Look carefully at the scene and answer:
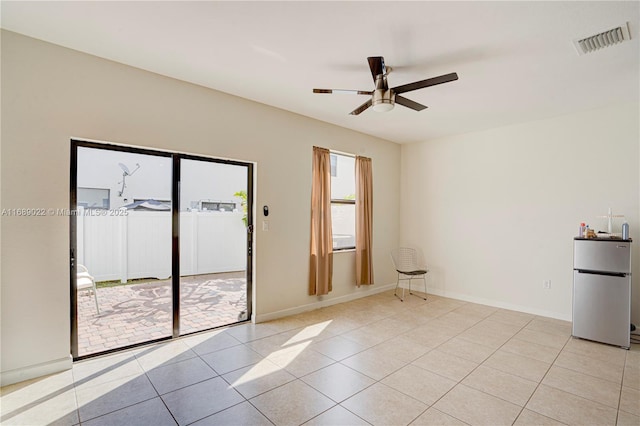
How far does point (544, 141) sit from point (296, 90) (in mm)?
3765

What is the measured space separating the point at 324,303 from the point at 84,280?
10.4 feet

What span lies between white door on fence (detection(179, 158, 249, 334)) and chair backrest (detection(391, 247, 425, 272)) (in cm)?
320

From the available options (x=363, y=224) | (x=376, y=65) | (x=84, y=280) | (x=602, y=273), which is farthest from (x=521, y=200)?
(x=84, y=280)

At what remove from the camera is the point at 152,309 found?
11.8 feet

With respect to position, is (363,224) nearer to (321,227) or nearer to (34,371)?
(321,227)

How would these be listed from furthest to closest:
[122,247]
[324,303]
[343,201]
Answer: [343,201] < [324,303] < [122,247]

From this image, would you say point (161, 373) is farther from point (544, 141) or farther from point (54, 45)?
point (544, 141)

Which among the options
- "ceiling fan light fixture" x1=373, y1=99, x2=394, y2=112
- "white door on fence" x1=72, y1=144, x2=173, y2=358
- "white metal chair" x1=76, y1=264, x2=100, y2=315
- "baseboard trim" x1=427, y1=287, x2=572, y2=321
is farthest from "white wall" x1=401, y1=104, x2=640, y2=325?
"white metal chair" x1=76, y1=264, x2=100, y2=315

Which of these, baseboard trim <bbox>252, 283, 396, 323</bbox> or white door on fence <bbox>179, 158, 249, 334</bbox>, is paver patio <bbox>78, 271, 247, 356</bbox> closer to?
white door on fence <bbox>179, 158, 249, 334</bbox>

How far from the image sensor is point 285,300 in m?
4.57

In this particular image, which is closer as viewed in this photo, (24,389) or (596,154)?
(24,389)

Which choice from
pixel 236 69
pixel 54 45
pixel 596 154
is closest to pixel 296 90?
pixel 236 69

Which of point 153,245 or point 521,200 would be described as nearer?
point 153,245

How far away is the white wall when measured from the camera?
421 centimetres
